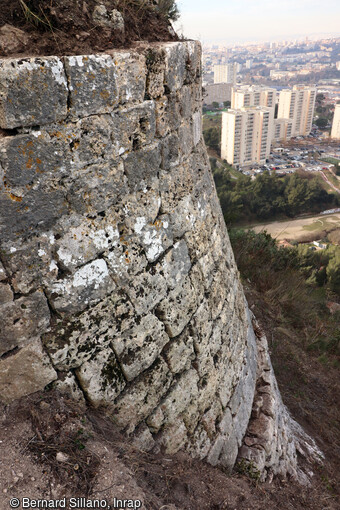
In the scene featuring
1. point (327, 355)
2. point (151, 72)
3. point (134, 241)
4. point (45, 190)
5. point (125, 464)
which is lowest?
point (327, 355)

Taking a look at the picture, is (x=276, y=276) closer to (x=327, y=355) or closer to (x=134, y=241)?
(x=327, y=355)

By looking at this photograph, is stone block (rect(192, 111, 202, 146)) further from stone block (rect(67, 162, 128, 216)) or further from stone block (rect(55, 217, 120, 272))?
stone block (rect(55, 217, 120, 272))

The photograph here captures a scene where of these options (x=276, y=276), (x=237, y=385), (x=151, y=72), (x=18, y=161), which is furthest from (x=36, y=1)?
(x=276, y=276)

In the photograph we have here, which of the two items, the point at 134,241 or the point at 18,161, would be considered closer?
the point at 18,161

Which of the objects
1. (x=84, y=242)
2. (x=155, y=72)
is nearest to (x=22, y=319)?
(x=84, y=242)

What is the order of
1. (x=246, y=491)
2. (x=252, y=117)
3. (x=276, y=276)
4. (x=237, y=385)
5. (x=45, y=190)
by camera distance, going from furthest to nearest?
1. (x=252, y=117)
2. (x=276, y=276)
3. (x=237, y=385)
4. (x=246, y=491)
5. (x=45, y=190)

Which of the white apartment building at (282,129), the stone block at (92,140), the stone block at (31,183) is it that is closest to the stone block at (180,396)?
the stone block at (31,183)

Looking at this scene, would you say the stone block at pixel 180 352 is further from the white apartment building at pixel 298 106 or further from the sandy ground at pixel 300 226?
the white apartment building at pixel 298 106

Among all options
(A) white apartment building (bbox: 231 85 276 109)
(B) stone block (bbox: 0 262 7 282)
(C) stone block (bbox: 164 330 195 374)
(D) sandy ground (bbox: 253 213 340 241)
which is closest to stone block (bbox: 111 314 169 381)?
(C) stone block (bbox: 164 330 195 374)
